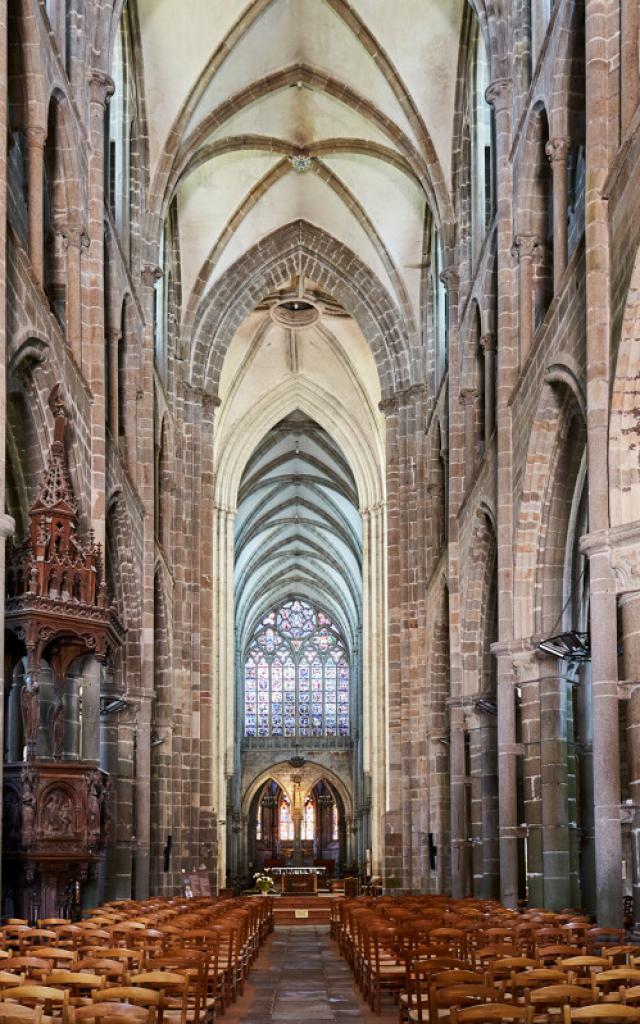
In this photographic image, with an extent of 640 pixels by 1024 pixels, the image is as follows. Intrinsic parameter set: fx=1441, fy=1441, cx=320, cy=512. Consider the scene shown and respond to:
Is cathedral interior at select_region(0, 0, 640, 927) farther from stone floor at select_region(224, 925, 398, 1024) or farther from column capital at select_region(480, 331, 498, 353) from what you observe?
stone floor at select_region(224, 925, 398, 1024)

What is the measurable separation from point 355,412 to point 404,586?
1069cm

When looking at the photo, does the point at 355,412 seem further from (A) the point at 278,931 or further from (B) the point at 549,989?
(B) the point at 549,989

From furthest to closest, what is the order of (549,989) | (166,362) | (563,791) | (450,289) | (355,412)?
(355,412) → (166,362) → (450,289) → (563,791) → (549,989)

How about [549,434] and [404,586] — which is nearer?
[549,434]

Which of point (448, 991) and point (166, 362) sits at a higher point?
point (166, 362)

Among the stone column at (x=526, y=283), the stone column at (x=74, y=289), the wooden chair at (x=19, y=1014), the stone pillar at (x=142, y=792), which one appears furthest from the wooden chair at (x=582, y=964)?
the stone pillar at (x=142, y=792)

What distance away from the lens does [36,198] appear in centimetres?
2033

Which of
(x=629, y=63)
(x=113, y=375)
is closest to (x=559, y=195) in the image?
(x=629, y=63)

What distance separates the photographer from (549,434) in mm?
21750

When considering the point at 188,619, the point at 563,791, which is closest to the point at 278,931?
the point at 188,619

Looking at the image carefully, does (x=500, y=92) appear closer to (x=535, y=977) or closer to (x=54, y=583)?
(x=54, y=583)

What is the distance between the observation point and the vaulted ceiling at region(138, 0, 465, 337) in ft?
103

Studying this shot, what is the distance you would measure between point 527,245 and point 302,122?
14869 mm

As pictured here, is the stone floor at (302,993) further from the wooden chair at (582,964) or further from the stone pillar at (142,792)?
the wooden chair at (582,964)
